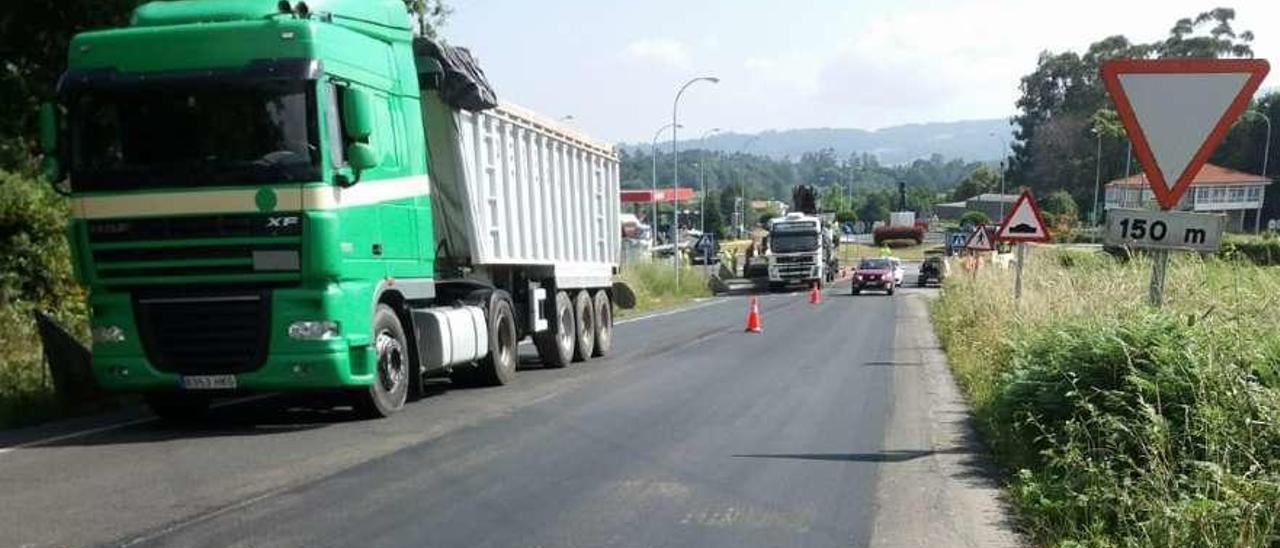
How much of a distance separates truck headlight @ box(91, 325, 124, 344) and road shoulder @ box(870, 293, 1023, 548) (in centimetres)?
634

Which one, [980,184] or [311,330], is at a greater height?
[311,330]

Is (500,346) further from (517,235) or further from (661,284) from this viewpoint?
(661,284)

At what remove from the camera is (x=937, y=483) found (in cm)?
880

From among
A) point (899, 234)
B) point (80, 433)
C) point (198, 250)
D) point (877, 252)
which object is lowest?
point (877, 252)

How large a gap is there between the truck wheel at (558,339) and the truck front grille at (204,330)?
6.88 metres

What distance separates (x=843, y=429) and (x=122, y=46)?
274 inches

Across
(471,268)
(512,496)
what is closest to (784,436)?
(512,496)

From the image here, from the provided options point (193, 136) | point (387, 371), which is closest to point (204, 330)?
point (193, 136)

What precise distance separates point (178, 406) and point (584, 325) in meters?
8.49

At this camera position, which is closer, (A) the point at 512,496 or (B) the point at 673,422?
(A) the point at 512,496

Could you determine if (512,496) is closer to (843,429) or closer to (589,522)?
(589,522)

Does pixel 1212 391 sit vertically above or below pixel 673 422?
above

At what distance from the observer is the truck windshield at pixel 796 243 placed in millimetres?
57656

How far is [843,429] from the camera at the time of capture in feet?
37.4
